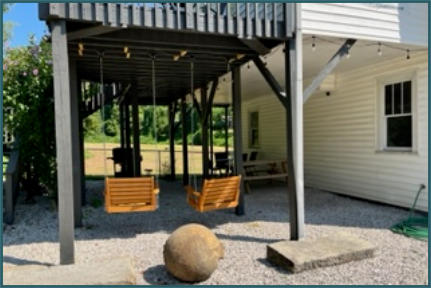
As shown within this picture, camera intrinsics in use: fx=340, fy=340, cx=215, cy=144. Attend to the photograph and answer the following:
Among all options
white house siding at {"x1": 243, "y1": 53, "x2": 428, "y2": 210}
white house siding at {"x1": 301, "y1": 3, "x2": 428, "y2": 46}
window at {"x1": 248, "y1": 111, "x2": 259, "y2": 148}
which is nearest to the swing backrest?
white house siding at {"x1": 301, "y1": 3, "x2": 428, "y2": 46}

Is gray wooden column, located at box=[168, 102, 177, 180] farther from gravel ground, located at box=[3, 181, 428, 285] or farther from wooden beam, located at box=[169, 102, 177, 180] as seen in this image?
gravel ground, located at box=[3, 181, 428, 285]

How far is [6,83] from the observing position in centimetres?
626

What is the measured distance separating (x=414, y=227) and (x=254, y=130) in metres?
8.43

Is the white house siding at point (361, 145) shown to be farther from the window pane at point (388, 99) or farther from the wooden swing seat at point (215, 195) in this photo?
the wooden swing seat at point (215, 195)

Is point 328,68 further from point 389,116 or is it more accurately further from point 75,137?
point 75,137

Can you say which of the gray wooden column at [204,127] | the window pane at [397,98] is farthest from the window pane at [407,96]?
the gray wooden column at [204,127]

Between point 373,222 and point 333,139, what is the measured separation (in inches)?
125

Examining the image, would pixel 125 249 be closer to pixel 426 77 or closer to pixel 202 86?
pixel 202 86

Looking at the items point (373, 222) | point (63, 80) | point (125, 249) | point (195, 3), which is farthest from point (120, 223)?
point (373, 222)

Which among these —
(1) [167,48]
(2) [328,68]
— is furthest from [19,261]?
(2) [328,68]

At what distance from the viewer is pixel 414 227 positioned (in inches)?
202

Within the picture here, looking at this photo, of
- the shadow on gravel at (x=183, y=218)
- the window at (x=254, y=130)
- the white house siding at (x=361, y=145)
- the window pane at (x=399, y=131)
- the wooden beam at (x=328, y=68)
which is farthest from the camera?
the window at (x=254, y=130)

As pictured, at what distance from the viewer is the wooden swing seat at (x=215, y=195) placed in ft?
16.5

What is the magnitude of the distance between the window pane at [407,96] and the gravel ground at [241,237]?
197 cm
